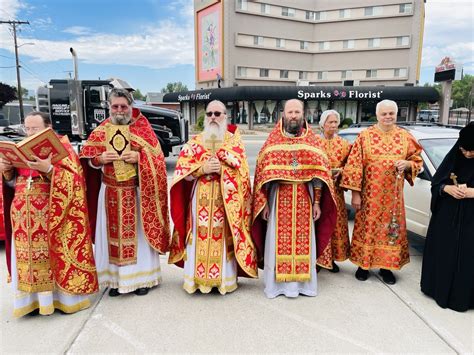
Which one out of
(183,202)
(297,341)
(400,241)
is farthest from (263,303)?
(400,241)

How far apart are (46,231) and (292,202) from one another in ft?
7.74

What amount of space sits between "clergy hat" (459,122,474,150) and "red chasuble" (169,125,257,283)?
6.96 ft

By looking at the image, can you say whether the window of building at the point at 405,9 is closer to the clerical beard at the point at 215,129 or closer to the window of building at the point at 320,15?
the window of building at the point at 320,15

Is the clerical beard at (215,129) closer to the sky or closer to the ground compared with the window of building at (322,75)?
closer to the ground

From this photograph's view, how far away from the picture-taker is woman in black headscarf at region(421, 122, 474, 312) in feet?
11.9

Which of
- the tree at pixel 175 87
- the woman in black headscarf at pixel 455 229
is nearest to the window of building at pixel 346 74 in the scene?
the woman in black headscarf at pixel 455 229

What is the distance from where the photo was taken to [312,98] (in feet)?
113

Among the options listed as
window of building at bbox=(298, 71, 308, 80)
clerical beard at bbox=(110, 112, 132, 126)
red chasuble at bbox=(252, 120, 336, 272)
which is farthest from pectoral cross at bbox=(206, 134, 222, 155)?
window of building at bbox=(298, 71, 308, 80)

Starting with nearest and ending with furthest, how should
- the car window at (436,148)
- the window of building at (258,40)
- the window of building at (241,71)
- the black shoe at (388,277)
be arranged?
the black shoe at (388,277), the car window at (436,148), the window of building at (241,71), the window of building at (258,40)

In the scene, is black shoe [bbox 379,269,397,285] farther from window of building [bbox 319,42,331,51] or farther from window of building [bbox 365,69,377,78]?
window of building [bbox 319,42,331,51]

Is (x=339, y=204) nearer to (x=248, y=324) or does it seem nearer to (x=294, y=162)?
(x=294, y=162)

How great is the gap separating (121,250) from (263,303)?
1582mm

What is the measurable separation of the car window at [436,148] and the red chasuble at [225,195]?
2.79 meters

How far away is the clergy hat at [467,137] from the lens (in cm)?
348
